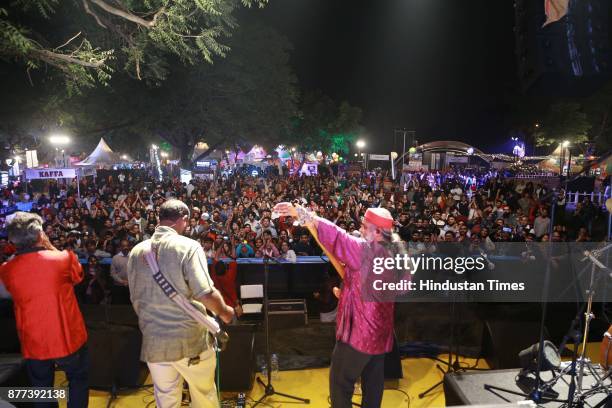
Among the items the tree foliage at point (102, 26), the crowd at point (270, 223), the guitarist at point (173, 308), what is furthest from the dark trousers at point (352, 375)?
the tree foliage at point (102, 26)

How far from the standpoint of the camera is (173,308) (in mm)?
2557

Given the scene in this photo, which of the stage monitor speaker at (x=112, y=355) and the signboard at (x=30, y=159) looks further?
the signboard at (x=30, y=159)

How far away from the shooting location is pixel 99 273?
250 inches

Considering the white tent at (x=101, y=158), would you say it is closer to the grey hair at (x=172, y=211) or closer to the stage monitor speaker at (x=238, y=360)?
the stage monitor speaker at (x=238, y=360)

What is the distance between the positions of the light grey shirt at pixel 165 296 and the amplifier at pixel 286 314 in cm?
281

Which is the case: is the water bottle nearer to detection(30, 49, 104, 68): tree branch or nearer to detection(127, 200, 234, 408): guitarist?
detection(127, 200, 234, 408): guitarist

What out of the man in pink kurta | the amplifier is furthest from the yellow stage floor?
the man in pink kurta

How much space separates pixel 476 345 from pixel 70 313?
4.59 metres

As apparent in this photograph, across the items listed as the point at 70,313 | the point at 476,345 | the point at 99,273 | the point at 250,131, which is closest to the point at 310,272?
the point at 476,345

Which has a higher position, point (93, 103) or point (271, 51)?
point (271, 51)

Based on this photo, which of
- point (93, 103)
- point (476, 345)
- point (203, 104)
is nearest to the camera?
point (476, 345)

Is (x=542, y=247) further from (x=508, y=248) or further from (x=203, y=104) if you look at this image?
(x=203, y=104)

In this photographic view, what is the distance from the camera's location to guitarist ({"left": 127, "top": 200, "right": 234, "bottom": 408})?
2484 millimetres

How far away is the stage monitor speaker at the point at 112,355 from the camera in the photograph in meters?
4.16
